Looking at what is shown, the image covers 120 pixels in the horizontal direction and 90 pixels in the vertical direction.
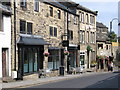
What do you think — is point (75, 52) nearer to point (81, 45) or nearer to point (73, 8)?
point (81, 45)

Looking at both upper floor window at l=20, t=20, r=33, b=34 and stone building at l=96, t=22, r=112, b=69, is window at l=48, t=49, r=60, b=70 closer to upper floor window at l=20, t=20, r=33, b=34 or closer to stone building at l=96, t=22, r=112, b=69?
upper floor window at l=20, t=20, r=33, b=34

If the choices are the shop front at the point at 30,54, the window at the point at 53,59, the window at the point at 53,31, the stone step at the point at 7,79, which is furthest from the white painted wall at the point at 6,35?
the window at the point at 53,31

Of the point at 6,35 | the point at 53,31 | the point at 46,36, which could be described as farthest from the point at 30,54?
the point at 53,31

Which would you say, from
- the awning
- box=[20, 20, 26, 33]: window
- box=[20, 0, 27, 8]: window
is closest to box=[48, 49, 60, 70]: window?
the awning

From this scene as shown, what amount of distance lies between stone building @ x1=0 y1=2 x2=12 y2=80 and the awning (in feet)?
4.76

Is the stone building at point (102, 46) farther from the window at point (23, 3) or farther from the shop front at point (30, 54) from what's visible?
the window at point (23, 3)

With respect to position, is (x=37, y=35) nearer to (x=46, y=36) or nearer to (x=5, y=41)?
(x=46, y=36)

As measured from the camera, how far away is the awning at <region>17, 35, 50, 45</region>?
1017 inches

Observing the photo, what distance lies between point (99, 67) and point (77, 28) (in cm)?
1385

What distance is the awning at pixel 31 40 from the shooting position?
25844 millimetres

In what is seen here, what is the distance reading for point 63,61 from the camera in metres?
36.1

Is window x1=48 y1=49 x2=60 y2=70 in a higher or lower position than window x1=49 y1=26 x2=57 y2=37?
lower

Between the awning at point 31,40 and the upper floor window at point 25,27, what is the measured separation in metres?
0.48

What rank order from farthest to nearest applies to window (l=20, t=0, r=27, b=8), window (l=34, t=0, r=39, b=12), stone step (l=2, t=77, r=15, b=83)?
window (l=34, t=0, r=39, b=12) → window (l=20, t=0, r=27, b=8) → stone step (l=2, t=77, r=15, b=83)
